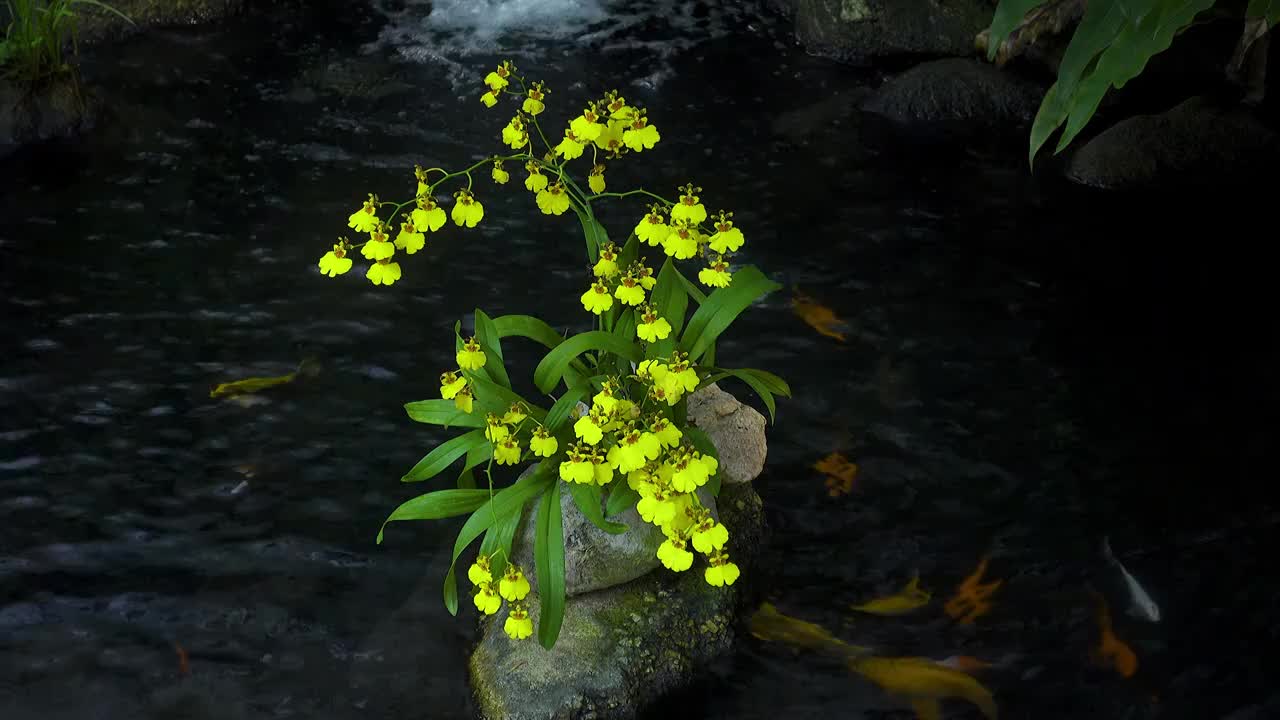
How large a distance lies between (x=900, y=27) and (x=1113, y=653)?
5.60 m

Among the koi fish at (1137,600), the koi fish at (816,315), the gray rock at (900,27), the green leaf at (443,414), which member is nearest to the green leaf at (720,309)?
the green leaf at (443,414)

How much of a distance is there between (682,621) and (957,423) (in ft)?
5.50

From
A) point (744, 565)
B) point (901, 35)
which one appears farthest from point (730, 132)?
point (744, 565)

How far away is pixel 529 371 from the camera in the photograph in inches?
204

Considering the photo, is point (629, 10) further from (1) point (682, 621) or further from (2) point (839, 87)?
(1) point (682, 621)

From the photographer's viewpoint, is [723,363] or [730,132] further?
[730,132]

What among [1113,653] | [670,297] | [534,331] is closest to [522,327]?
[534,331]

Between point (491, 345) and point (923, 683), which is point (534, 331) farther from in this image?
point (923, 683)

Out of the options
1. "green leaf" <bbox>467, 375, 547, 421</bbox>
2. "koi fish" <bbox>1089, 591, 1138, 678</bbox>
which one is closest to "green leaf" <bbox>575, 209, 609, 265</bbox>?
"green leaf" <bbox>467, 375, 547, 421</bbox>

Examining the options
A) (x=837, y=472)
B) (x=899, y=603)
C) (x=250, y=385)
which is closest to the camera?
(x=899, y=603)

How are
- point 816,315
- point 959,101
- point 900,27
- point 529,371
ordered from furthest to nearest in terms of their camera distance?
point 900,27
point 959,101
point 816,315
point 529,371

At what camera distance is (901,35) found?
845 cm

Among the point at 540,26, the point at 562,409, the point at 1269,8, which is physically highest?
the point at 1269,8

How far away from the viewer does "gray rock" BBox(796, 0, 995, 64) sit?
8383mm
